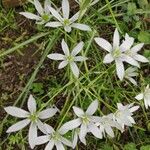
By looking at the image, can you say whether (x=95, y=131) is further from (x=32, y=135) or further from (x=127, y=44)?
(x=127, y=44)

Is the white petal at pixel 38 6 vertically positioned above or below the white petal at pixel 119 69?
above

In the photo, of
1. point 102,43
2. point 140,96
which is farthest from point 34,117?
point 140,96

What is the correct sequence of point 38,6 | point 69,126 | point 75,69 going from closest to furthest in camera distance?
point 69,126, point 75,69, point 38,6

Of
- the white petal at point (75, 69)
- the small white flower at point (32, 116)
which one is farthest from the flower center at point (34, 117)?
the white petal at point (75, 69)

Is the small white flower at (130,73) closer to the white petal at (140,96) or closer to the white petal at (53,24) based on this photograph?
the white petal at (140,96)

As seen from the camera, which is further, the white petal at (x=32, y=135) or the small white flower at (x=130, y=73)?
the small white flower at (x=130, y=73)

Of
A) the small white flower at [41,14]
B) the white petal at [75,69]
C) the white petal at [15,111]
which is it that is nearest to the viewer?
the white petal at [15,111]

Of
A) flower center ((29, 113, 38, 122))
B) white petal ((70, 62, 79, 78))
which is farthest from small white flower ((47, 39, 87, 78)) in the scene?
flower center ((29, 113, 38, 122))

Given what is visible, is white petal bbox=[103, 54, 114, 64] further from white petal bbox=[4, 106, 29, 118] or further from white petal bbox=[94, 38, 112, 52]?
white petal bbox=[4, 106, 29, 118]

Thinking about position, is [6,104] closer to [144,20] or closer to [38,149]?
[38,149]

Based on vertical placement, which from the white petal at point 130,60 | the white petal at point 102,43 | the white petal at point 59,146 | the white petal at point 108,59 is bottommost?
the white petal at point 59,146

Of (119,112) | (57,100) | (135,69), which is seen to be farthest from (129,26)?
(119,112)

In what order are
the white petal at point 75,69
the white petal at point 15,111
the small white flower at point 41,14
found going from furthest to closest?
1. the small white flower at point 41,14
2. the white petal at point 75,69
3. the white petal at point 15,111
